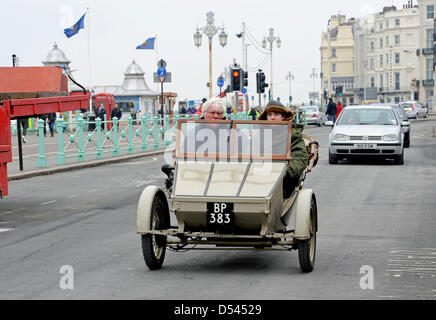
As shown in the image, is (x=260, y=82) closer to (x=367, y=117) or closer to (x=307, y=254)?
(x=367, y=117)

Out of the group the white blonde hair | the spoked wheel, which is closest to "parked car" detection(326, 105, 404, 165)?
the white blonde hair

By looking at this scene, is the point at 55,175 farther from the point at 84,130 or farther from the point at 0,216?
the point at 0,216

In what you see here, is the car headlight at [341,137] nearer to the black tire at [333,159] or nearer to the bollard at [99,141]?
the black tire at [333,159]

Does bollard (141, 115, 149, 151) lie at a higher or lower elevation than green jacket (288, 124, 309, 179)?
lower

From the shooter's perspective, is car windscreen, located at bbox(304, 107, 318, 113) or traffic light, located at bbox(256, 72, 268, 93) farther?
car windscreen, located at bbox(304, 107, 318, 113)

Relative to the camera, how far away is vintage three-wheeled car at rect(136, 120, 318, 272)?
7.68 m

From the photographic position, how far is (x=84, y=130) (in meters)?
26.4

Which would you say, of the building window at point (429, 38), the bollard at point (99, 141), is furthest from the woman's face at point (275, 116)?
the building window at point (429, 38)

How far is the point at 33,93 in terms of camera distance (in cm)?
1377

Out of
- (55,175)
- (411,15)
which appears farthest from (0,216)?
(411,15)

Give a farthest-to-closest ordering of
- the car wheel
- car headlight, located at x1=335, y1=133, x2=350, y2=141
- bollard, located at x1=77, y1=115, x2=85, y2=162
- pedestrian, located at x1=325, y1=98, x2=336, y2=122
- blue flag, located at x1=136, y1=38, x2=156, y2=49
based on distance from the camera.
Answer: blue flag, located at x1=136, y1=38, x2=156, y2=49 < pedestrian, located at x1=325, y1=98, x2=336, y2=122 < bollard, located at x1=77, y1=115, x2=85, y2=162 < the car wheel < car headlight, located at x1=335, y1=133, x2=350, y2=141

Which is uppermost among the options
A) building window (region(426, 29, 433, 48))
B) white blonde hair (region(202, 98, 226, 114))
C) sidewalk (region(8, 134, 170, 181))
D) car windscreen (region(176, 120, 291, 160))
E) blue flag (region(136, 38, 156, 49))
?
building window (region(426, 29, 433, 48))

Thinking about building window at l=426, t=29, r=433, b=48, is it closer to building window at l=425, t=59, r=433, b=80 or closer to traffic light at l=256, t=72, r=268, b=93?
building window at l=425, t=59, r=433, b=80

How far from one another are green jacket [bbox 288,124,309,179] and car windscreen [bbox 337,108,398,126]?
563 inches
